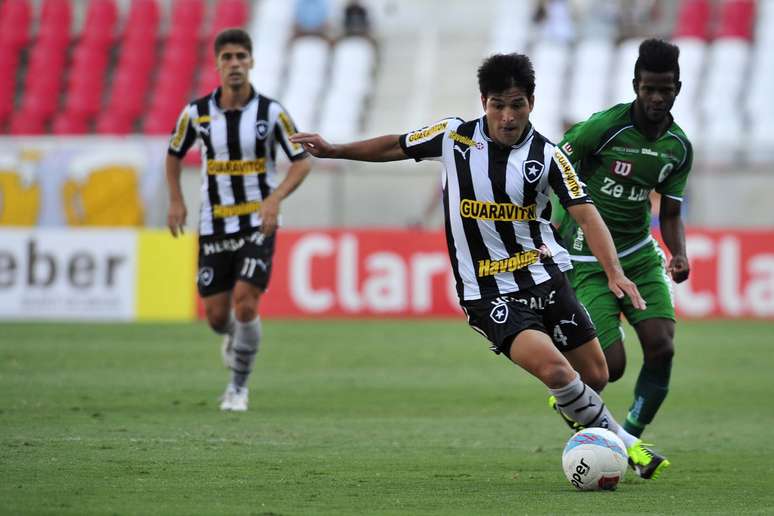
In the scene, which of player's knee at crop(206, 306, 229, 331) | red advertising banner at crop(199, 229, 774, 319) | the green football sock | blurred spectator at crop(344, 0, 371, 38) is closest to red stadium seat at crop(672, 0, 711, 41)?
blurred spectator at crop(344, 0, 371, 38)

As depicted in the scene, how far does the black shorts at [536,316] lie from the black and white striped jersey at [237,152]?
3501 mm

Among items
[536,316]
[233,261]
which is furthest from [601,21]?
[536,316]

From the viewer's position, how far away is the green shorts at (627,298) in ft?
27.2

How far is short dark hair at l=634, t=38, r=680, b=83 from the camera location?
775cm

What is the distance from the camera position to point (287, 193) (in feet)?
33.5

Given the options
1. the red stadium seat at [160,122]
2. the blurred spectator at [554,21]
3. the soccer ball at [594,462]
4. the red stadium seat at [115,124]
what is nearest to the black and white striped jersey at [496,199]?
the soccer ball at [594,462]

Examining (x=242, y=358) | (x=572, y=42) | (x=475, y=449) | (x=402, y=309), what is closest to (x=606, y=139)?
(x=475, y=449)

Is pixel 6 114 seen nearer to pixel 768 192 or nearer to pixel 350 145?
pixel 768 192

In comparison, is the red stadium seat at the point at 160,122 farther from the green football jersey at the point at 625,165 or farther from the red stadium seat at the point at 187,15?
the green football jersey at the point at 625,165

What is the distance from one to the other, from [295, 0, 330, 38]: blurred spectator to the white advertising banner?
10461 millimetres

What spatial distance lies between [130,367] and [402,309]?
7292 millimetres

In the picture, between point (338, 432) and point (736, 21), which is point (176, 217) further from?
point (736, 21)

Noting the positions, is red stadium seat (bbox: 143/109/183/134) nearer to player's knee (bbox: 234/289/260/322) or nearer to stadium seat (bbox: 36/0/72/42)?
stadium seat (bbox: 36/0/72/42)

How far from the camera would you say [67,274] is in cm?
1956
